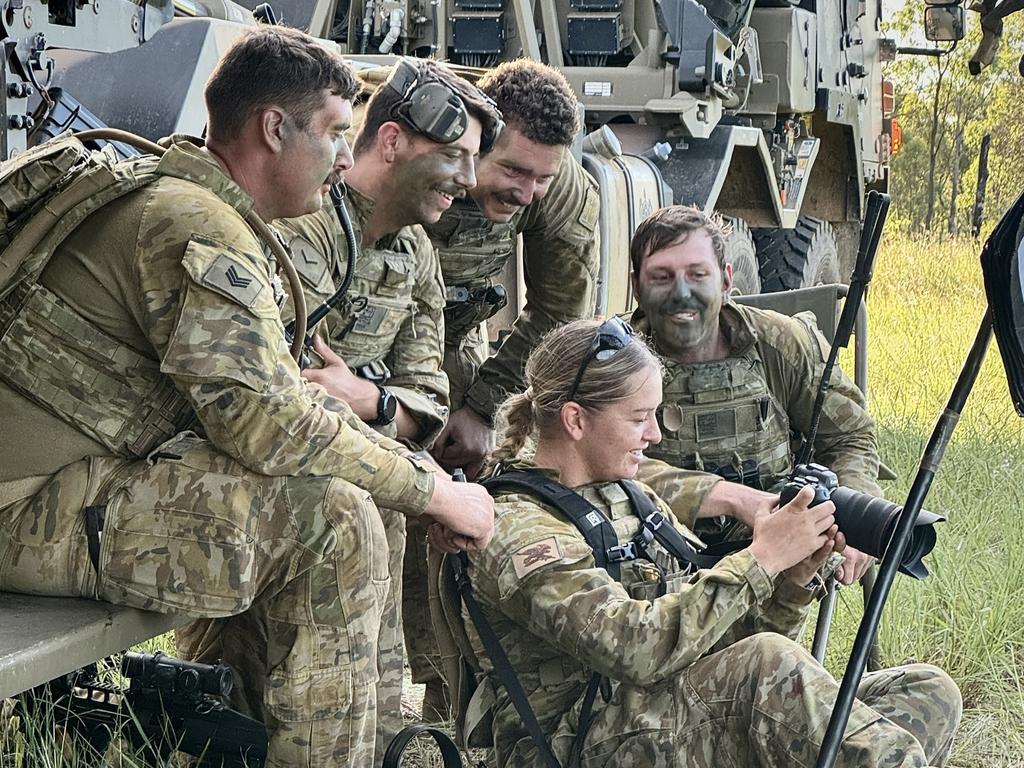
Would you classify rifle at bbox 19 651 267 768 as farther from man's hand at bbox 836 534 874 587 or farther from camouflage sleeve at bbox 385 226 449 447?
man's hand at bbox 836 534 874 587

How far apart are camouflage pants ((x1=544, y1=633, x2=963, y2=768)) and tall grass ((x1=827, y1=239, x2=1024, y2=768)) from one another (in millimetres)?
1123

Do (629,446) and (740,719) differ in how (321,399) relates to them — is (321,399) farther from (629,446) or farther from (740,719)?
(740,719)

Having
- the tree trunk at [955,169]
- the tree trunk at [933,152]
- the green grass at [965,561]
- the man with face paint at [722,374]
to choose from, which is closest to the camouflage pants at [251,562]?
the green grass at [965,561]

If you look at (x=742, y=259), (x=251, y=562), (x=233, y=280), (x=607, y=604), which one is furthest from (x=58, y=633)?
(x=742, y=259)

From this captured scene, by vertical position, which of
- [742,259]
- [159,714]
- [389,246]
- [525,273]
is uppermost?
[389,246]

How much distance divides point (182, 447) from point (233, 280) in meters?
0.33

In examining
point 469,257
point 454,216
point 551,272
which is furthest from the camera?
point 551,272

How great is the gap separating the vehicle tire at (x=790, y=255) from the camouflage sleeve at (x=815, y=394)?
504 centimetres

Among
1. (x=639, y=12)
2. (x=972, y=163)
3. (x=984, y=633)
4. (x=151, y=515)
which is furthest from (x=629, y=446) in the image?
(x=972, y=163)

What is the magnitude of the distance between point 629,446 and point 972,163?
76.8ft

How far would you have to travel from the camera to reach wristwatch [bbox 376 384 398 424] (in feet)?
A: 11.0

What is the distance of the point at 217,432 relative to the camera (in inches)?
99.9

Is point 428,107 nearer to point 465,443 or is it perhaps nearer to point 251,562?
point 251,562

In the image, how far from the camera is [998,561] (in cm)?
→ 470
